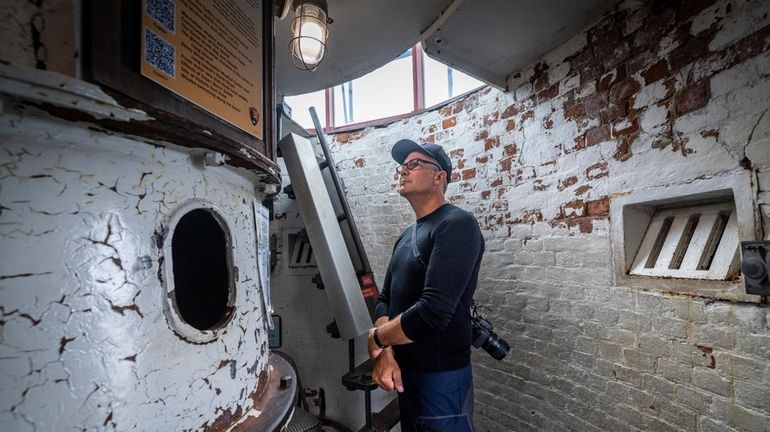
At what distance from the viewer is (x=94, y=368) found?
611mm

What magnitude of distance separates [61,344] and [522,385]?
2.04 metres

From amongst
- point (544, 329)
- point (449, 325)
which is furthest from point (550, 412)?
point (449, 325)

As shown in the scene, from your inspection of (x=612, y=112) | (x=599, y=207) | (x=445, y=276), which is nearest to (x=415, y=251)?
(x=445, y=276)

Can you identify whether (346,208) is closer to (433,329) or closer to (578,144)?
(433,329)

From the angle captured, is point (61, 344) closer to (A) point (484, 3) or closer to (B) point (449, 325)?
(B) point (449, 325)

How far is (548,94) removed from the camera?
5.92 feet

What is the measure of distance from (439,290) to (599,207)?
0.92 metres

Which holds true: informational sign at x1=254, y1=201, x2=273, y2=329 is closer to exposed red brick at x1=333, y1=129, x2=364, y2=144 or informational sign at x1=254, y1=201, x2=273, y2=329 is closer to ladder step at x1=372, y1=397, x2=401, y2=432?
ladder step at x1=372, y1=397, x2=401, y2=432

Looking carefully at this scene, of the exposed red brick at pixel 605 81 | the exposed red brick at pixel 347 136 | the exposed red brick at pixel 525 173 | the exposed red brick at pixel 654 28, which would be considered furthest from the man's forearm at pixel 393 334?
the exposed red brick at pixel 347 136

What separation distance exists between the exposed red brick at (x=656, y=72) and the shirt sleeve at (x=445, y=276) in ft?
3.09

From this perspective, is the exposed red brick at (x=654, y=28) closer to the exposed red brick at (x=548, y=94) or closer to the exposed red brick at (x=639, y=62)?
the exposed red brick at (x=639, y=62)

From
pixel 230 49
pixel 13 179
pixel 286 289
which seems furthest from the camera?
pixel 286 289

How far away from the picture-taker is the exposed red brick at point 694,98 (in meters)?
1.18

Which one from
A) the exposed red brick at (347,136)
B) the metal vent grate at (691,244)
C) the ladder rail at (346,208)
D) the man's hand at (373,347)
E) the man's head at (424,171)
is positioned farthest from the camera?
the exposed red brick at (347,136)
